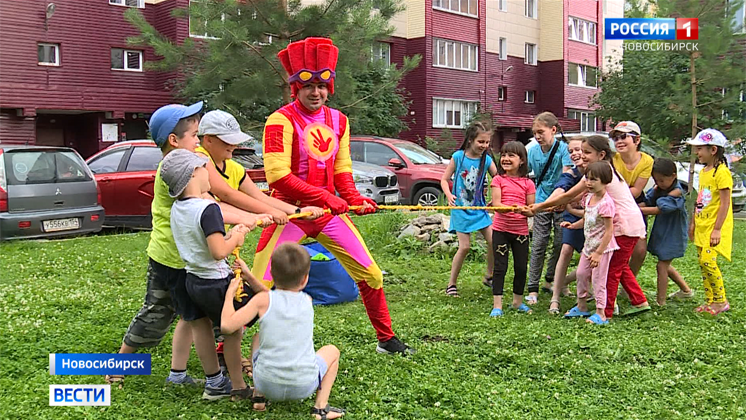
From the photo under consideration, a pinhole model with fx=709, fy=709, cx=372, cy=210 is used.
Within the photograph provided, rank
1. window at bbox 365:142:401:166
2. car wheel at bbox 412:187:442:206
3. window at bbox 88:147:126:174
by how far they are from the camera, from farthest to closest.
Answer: window at bbox 365:142:401:166 < car wheel at bbox 412:187:442:206 < window at bbox 88:147:126:174

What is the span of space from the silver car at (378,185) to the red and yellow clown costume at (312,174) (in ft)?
29.5

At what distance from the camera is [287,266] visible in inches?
145

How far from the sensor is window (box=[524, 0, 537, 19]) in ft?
128

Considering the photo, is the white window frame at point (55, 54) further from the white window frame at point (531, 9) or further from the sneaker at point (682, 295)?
the white window frame at point (531, 9)

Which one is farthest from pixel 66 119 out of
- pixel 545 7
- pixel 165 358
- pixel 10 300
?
pixel 545 7

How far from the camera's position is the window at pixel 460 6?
3334 centimetres

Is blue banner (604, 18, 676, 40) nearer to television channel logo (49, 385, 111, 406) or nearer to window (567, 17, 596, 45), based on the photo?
television channel logo (49, 385, 111, 406)

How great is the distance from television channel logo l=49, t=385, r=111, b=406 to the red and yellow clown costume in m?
1.19

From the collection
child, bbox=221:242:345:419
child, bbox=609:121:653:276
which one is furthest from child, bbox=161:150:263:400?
child, bbox=609:121:653:276

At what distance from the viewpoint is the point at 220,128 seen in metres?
4.32

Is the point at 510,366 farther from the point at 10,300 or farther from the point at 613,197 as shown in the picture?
the point at 10,300

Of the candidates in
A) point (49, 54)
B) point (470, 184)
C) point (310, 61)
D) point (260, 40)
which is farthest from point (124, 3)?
point (310, 61)

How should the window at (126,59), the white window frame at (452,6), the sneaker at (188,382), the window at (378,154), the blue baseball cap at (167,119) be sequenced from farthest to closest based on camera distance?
the white window frame at (452,6)
the window at (126,59)
the window at (378,154)
the sneaker at (188,382)
the blue baseball cap at (167,119)

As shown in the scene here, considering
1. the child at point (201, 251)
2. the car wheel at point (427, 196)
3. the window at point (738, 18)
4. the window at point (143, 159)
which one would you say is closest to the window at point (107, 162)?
the window at point (143, 159)
